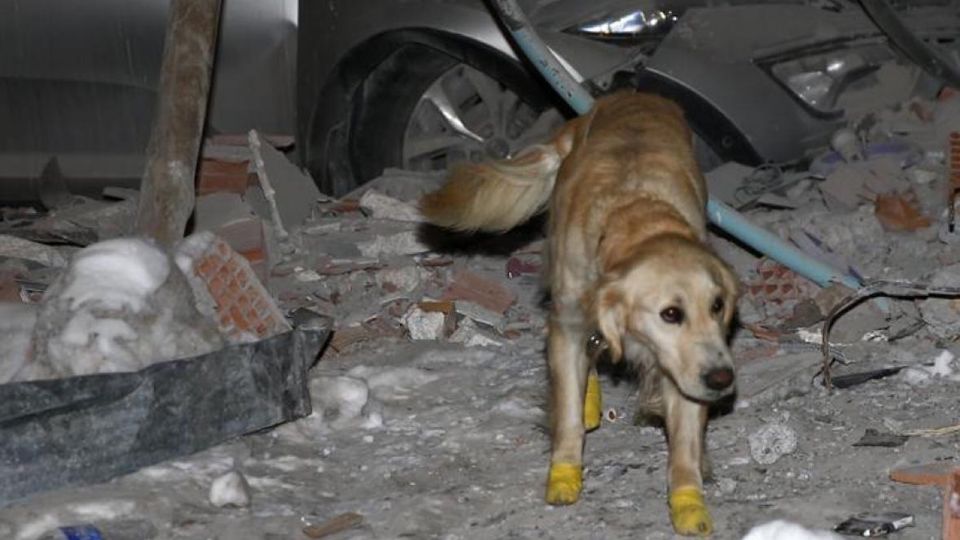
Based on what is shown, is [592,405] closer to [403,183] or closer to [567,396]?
[567,396]

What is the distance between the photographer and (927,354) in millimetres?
5797

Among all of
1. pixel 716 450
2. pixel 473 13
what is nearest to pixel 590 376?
pixel 716 450

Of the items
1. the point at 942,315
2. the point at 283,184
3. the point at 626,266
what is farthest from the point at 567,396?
the point at 283,184

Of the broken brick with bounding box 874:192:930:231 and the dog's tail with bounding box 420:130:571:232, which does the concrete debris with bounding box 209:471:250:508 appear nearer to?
the dog's tail with bounding box 420:130:571:232

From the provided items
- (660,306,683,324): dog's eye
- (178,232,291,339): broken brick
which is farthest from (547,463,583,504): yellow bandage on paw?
(178,232,291,339): broken brick

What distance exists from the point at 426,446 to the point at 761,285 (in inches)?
72.7

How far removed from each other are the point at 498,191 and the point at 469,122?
6.49 ft

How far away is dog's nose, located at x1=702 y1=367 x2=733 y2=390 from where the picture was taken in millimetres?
4281

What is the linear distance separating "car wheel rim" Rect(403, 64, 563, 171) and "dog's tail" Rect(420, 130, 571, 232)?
1.56 meters

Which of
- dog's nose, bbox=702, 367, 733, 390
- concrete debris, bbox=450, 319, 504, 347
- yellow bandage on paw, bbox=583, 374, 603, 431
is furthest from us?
concrete debris, bbox=450, 319, 504, 347

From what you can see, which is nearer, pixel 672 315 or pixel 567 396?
pixel 672 315

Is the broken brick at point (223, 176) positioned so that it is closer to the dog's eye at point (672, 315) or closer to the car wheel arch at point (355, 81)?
the car wheel arch at point (355, 81)

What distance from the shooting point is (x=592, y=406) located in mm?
5316

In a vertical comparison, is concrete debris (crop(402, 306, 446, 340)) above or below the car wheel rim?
below
